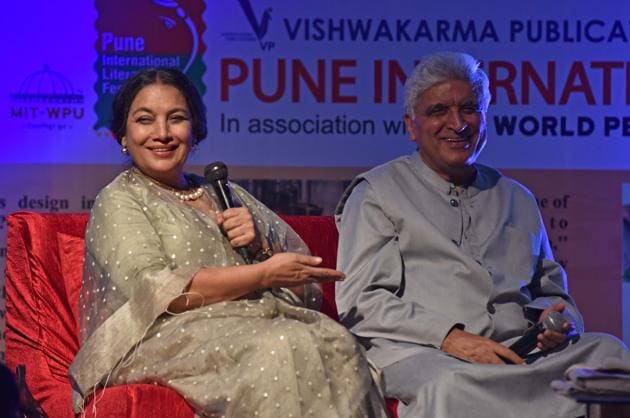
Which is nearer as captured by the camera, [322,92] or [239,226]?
[239,226]

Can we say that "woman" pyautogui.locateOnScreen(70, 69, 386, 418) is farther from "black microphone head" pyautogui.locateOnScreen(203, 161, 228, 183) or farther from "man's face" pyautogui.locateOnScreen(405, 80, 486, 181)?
"man's face" pyautogui.locateOnScreen(405, 80, 486, 181)

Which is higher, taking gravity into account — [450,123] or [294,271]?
[450,123]

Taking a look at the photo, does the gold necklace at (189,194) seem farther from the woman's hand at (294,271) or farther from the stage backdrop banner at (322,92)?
the stage backdrop banner at (322,92)

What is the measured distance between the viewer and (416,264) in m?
4.14

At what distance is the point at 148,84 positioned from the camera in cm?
401

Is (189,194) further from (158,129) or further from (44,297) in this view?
(44,297)

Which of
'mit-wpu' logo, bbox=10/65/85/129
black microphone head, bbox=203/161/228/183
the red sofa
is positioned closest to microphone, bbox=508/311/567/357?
black microphone head, bbox=203/161/228/183

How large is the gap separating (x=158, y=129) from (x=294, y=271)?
29.5 inches

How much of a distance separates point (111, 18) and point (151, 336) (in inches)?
94.6

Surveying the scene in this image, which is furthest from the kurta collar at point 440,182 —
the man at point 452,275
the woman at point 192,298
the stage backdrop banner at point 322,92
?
the stage backdrop banner at point 322,92

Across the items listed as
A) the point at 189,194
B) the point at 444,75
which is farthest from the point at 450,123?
the point at 189,194

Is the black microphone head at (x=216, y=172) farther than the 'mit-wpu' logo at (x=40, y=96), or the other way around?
the 'mit-wpu' logo at (x=40, y=96)

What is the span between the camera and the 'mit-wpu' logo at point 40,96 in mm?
5621

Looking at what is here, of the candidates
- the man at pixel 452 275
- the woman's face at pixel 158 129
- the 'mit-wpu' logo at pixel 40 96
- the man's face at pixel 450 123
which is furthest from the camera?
the 'mit-wpu' logo at pixel 40 96
